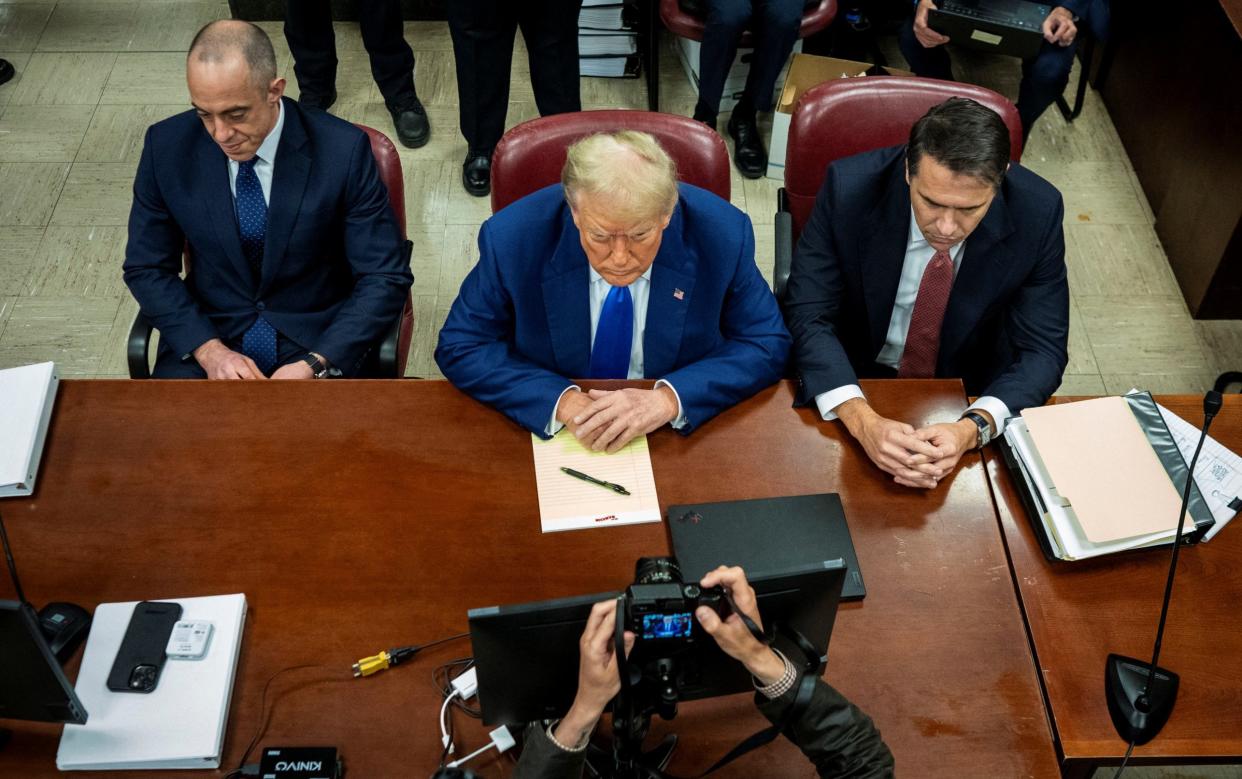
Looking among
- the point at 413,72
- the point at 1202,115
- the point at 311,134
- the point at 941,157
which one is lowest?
the point at 413,72

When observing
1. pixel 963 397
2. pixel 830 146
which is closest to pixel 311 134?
pixel 830 146

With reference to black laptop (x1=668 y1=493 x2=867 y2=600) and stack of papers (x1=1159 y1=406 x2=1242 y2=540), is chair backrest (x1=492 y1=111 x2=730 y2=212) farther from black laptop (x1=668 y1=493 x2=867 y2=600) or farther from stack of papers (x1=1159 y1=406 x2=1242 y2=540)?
stack of papers (x1=1159 y1=406 x2=1242 y2=540)

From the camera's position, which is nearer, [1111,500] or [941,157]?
[1111,500]

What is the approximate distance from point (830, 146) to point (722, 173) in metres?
0.33

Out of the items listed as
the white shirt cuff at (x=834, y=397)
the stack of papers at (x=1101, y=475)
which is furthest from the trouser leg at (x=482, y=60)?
the stack of papers at (x=1101, y=475)

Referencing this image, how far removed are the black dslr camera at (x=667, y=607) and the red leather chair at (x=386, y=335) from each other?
1.25m

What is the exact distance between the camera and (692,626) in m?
1.64

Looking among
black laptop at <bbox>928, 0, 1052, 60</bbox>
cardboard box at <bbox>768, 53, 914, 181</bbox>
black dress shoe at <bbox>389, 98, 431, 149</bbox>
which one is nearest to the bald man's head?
black dress shoe at <bbox>389, 98, 431, 149</bbox>

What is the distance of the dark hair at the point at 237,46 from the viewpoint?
254 cm

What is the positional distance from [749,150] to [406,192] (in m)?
1.33

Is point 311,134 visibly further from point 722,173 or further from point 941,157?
point 941,157

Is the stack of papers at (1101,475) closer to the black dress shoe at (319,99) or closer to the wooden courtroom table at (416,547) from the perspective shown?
the wooden courtroom table at (416,547)

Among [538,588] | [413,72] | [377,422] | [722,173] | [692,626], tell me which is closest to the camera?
[692,626]

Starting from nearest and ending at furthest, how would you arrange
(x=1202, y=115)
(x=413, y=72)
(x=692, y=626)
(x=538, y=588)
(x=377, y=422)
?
(x=692, y=626) < (x=538, y=588) < (x=377, y=422) < (x=1202, y=115) < (x=413, y=72)
